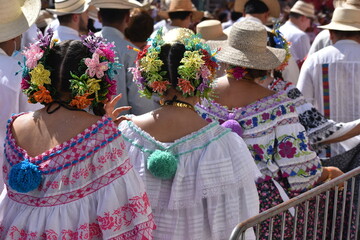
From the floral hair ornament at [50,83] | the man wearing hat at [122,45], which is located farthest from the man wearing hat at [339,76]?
the floral hair ornament at [50,83]

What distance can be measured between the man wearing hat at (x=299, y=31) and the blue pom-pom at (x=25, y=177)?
19.6 feet

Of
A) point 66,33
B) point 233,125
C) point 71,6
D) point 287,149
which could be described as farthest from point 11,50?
point 71,6

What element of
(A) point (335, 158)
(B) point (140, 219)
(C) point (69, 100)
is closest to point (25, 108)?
(C) point (69, 100)

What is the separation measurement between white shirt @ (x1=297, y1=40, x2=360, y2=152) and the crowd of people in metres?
0.81

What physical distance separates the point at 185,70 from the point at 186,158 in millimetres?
474

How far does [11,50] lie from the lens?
4312 millimetres

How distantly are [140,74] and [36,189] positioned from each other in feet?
Answer: 3.26

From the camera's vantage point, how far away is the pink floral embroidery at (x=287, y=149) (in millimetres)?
4188

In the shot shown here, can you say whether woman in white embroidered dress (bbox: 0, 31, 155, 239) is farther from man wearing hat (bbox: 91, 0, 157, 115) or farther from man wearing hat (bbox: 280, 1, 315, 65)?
man wearing hat (bbox: 280, 1, 315, 65)

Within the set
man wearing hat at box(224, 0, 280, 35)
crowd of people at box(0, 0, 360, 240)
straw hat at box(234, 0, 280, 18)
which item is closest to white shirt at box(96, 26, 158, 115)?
crowd of people at box(0, 0, 360, 240)

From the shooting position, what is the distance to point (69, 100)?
3012 mm

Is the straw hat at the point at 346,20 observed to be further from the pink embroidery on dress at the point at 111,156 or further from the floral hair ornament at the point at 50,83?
the pink embroidery on dress at the point at 111,156

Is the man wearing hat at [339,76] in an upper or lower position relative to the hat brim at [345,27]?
lower

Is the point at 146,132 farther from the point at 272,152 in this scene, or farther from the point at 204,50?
the point at 272,152
